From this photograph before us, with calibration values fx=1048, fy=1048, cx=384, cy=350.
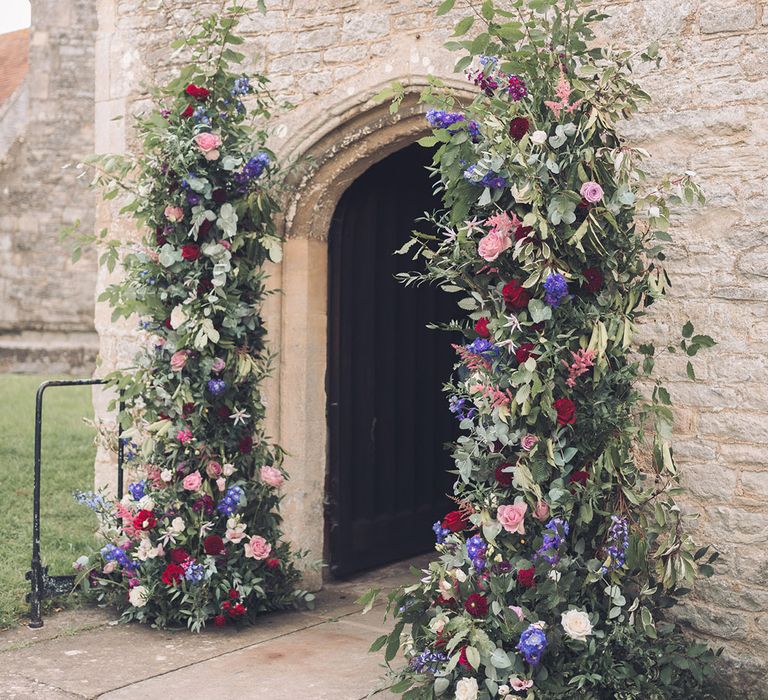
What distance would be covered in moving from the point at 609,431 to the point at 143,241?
2355 mm

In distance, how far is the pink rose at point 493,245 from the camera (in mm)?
3570

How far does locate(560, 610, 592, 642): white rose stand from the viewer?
344cm

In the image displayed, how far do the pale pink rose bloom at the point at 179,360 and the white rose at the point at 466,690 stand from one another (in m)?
1.96

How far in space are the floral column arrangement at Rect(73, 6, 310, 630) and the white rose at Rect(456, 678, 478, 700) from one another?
56.7 inches

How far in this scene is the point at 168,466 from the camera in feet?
15.6

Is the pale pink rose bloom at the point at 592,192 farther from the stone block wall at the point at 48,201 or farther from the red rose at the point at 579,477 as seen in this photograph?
the stone block wall at the point at 48,201

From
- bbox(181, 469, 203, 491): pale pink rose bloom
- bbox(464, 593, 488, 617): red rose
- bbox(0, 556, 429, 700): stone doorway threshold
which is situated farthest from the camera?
bbox(181, 469, 203, 491): pale pink rose bloom

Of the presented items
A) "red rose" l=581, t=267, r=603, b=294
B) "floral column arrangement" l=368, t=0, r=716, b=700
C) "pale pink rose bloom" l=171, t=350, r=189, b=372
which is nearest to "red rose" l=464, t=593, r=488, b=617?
"floral column arrangement" l=368, t=0, r=716, b=700

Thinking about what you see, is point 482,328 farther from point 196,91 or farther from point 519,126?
point 196,91

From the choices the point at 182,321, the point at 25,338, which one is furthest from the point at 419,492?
the point at 25,338

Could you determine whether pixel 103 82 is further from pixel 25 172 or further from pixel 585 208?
pixel 25 172

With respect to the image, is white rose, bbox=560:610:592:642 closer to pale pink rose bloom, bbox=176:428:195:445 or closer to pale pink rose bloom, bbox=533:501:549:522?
pale pink rose bloom, bbox=533:501:549:522

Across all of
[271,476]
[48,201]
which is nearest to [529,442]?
[271,476]

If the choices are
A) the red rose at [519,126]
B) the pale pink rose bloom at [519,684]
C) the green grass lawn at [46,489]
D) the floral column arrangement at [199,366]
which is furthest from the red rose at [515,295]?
the green grass lawn at [46,489]
